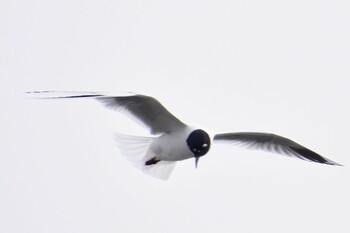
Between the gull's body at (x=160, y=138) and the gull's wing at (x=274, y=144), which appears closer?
the gull's body at (x=160, y=138)

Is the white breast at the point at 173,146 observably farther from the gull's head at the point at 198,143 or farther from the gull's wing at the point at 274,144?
the gull's wing at the point at 274,144

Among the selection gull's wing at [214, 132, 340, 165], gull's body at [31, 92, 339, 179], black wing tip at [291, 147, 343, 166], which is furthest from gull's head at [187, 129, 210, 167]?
black wing tip at [291, 147, 343, 166]

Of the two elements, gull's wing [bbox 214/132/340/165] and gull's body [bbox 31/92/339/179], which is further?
gull's wing [bbox 214/132/340/165]

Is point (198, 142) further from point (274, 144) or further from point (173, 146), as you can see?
point (274, 144)

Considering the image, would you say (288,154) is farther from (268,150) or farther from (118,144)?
(118,144)

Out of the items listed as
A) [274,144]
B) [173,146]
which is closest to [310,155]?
[274,144]

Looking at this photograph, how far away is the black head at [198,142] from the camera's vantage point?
26.2 ft

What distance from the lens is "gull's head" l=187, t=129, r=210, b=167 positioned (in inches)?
315

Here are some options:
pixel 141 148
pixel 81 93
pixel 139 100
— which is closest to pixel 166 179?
pixel 141 148

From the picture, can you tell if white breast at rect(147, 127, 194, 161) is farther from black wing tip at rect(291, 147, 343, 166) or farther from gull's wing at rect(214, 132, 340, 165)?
black wing tip at rect(291, 147, 343, 166)

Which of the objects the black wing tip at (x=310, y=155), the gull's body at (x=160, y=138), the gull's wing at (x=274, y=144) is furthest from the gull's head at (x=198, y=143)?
the black wing tip at (x=310, y=155)

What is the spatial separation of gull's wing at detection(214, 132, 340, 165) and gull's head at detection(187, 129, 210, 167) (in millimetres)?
466

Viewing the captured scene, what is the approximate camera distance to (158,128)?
8.20 m

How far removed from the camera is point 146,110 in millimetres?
8070
